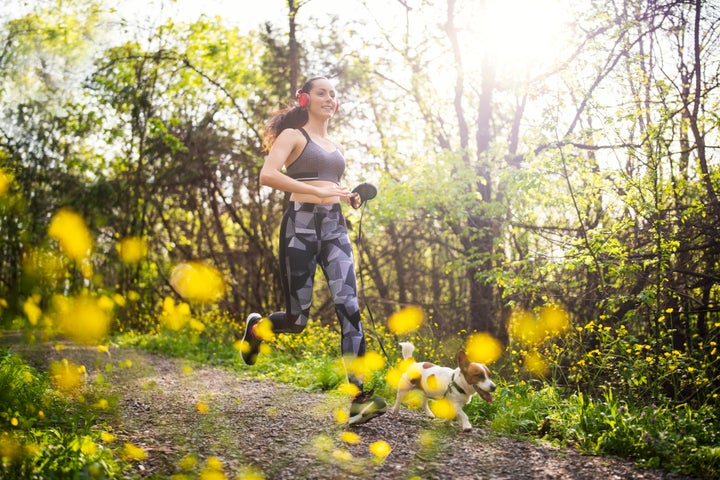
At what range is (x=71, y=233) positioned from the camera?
941cm

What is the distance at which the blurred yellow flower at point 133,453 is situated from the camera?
2764 millimetres

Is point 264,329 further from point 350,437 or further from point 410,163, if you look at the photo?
point 410,163

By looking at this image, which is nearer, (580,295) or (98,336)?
(580,295)

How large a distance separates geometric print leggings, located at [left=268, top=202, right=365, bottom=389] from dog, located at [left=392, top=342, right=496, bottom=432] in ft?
1.68

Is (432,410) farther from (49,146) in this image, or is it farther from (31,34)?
(31,34)

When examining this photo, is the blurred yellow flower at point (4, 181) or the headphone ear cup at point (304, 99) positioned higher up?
the blurred yellow flower at point (4, 181)

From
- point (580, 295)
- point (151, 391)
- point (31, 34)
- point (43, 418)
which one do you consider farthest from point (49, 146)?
point (580, 295)

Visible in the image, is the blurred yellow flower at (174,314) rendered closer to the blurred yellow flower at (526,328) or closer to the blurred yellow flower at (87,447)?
the blurred yellow flower at (526,328)

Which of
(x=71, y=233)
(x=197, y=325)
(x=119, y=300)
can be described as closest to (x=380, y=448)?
(x=197, y=325)

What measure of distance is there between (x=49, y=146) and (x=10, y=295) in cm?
264

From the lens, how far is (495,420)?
3.67 m

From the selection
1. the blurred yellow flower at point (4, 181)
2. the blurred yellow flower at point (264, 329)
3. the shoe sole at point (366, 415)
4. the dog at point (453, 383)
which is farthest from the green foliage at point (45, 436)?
the blurred yellow flower at point (4, 181)

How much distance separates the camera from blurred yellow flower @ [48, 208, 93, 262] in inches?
364

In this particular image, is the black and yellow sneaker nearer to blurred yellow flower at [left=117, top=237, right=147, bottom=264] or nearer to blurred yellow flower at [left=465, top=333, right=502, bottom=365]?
blurred yellow flower at [left=465, top=333, right=502, bottom=365]
